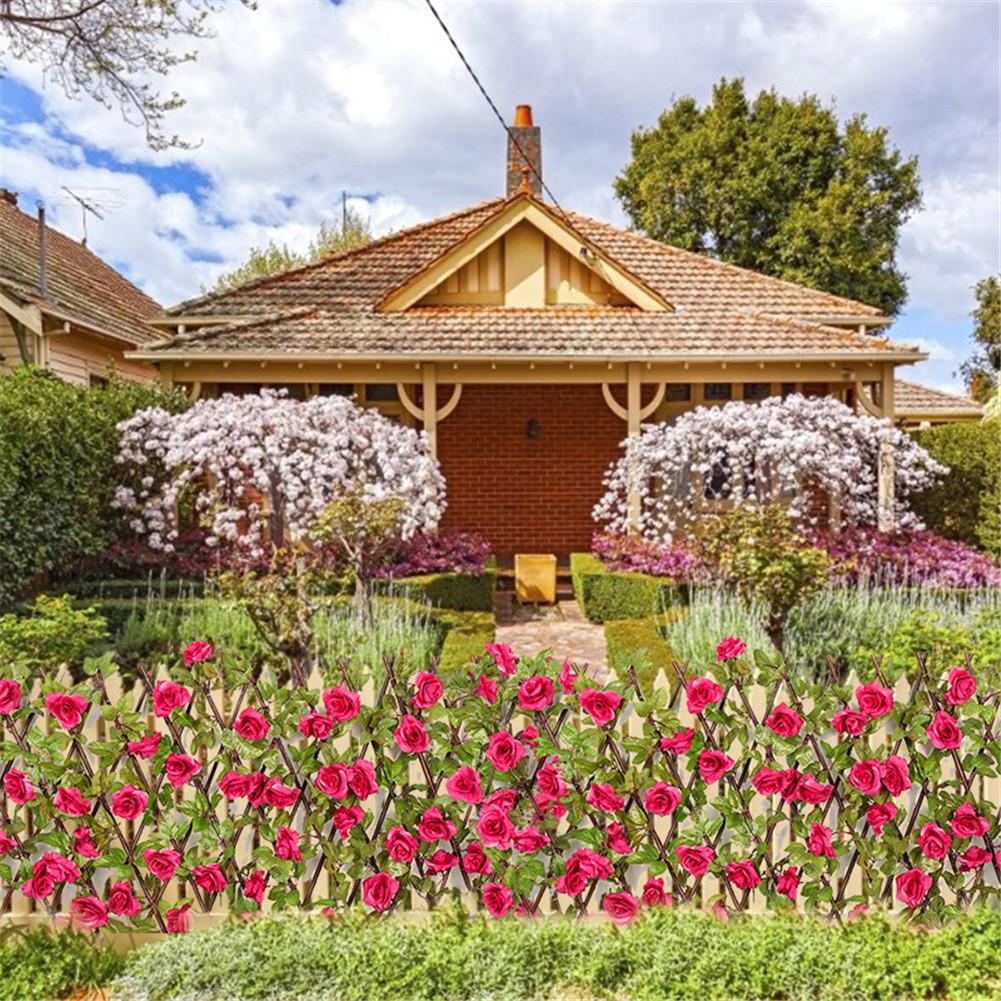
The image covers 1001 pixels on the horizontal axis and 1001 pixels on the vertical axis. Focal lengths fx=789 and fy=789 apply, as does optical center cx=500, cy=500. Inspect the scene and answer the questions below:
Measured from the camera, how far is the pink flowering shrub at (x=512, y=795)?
3168 mm

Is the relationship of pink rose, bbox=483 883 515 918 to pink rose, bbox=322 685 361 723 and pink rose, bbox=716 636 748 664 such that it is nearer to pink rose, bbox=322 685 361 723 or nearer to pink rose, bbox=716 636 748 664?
pink rose, bbox=322 685 361 723

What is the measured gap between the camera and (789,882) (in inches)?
126

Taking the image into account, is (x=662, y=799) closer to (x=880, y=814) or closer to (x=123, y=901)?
(x=880, y=814)

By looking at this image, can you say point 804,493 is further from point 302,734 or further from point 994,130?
point 302,734

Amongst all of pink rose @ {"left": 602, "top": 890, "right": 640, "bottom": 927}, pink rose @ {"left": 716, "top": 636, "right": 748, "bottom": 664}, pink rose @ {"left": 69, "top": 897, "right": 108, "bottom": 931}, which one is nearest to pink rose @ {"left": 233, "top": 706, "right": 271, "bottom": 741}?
pink rose @ {"left": 69, "top": 897, "right": 108, "bottom": 931}

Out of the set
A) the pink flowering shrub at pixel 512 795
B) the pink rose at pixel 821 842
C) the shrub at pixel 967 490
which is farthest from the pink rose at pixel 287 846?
the shrub at pixel 967 490

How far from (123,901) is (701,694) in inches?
97.1

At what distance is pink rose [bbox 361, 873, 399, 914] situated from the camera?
314 centimetres

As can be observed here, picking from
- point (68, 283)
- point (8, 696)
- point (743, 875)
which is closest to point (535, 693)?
point (743, 875)

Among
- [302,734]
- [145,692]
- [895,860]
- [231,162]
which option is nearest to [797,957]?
[895,860]

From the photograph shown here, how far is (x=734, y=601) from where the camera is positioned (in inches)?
292

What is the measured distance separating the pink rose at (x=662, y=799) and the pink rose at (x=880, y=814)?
795 mm

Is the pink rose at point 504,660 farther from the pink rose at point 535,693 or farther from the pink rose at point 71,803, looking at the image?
the pink rose at point 71,803

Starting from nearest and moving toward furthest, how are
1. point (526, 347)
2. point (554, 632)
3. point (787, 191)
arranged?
point (554, 632)
point (526, 347)
point (787, 191)
